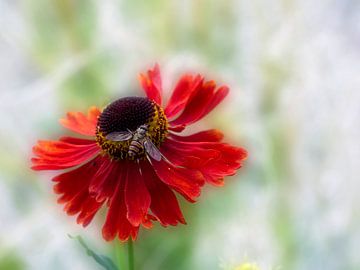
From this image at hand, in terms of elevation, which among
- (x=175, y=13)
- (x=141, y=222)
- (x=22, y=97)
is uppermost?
(x=175, y=13)

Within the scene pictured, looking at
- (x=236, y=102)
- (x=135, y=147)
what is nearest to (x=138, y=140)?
(x=135, y=147)

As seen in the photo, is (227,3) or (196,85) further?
(227,3)

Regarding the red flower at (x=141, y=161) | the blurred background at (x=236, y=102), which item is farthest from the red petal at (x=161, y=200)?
the blurred background at (x=236, y=102)

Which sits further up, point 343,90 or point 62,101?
point 343,90

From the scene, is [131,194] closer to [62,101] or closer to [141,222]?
[141,222]

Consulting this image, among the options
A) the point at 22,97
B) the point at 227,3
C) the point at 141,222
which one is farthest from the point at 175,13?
the point at 141,222

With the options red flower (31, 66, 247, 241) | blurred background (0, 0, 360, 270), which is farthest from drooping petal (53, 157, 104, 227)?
blurred background (0, 0, 360, 270)
